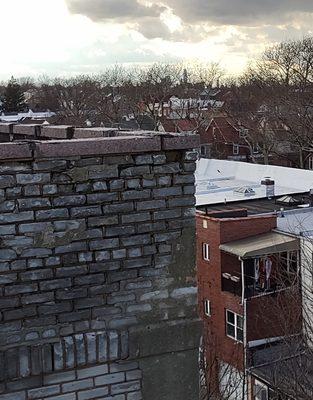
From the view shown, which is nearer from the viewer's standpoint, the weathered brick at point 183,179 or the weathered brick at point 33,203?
the weathered brick at point 33,203

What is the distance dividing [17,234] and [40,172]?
1.53 ft

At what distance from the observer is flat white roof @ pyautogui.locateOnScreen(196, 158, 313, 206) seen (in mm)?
22656

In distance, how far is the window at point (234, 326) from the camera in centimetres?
1653

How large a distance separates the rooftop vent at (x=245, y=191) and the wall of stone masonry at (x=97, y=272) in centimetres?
1749

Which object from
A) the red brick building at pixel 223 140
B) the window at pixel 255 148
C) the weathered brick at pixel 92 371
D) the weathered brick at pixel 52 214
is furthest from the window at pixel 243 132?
the weathered brick at pixel 52 214

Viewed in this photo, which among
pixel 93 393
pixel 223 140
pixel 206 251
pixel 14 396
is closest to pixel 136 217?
pixel 93 393

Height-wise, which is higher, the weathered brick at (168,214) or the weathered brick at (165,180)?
the weathered brick at (165,180)

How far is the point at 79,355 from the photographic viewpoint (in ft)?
16.4

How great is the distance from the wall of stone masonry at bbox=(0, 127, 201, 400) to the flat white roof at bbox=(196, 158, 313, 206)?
1577 cm

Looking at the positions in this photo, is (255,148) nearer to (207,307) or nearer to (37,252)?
(207,307)

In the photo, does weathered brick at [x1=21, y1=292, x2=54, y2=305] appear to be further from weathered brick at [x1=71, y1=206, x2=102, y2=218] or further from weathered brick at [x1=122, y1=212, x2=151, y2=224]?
weathered brick at [x1=122, y1=212, x2=151, y2=224]

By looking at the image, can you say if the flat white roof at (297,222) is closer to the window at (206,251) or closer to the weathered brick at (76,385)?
the window at (206,251)

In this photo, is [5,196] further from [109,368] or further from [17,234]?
[109,368]

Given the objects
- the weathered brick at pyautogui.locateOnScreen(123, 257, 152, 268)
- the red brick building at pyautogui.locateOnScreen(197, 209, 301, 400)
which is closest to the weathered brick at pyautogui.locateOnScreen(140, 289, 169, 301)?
the weathered brick at pyautogui.locateOnScreen(123, 257, 152, 268)
